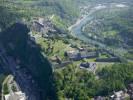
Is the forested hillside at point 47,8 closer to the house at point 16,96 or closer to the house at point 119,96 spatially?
the house at point 16,96

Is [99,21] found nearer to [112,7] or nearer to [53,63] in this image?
[112,7]

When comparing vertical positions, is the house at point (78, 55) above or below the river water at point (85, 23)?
below

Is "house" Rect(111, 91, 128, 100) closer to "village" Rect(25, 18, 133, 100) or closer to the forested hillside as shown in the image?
"village" Rect(25, 18, 133, 100)

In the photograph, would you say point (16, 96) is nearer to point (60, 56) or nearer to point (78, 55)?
point (60, 56)

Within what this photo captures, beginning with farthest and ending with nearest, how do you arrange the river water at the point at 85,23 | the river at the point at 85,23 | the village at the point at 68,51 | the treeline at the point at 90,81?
1. the river water at the point at 85,23
2. the river at the point at 85,23
3. the village at the point at 68,51
4. the treeline at the point at 90,81

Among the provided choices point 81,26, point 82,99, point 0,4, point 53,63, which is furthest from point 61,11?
point 82,99

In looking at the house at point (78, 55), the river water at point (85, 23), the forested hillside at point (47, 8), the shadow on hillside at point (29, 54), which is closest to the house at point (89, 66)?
the house at point (78, 55)

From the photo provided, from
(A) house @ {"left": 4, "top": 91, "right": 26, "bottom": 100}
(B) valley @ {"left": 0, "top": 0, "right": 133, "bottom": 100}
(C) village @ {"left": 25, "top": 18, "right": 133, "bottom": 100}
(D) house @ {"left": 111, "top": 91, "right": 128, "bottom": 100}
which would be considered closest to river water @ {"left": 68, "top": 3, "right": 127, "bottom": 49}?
(B) valley @ {"left": 0, "top": 0, "right": 133, "bottom": 100}

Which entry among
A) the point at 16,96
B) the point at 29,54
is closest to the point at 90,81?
the point at 16,96
